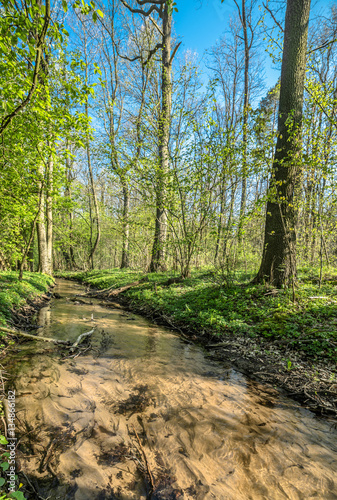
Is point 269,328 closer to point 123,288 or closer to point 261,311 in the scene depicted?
point 261,311

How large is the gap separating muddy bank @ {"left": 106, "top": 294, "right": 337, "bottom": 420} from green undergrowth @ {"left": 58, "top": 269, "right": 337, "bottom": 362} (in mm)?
179

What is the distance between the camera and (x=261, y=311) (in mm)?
5359

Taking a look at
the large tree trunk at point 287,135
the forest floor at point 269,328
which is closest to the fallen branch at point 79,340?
the forest floor at point 269,328

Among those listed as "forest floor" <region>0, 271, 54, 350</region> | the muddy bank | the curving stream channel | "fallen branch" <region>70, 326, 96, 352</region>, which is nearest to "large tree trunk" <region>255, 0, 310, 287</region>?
the muddy bank

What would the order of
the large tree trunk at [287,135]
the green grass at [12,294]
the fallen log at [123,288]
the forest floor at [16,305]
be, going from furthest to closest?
the fallen log at [123,288] < the large tree trunk at [287,135] < the green grass at [12,294] < the forest floor at [16,305]

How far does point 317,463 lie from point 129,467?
192 cm

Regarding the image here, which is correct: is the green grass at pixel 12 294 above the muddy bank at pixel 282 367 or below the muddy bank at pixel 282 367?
above

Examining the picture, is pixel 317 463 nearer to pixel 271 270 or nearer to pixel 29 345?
pixel 271 270

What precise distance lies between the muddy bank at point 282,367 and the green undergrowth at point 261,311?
0.18m

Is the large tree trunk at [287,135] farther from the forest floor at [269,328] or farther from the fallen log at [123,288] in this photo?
the fallen log at [123,288]

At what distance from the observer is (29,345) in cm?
440

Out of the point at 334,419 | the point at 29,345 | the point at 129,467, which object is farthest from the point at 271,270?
the point at 29,345

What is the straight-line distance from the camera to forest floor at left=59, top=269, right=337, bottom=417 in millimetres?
3584

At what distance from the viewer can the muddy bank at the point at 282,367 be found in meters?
3.22
